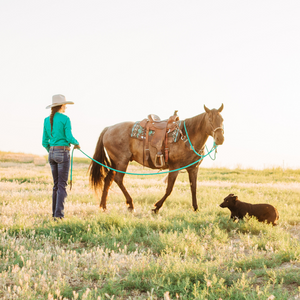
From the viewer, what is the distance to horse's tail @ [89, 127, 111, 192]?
28.5 feet

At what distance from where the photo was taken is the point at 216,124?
Result: 23.5 ft

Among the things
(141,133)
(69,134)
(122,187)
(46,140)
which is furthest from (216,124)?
(46,140)

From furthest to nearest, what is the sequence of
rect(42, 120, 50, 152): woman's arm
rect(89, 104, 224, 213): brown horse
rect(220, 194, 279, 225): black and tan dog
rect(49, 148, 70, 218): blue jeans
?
1. rect(89, 104, 224, 213): brown horse
2. rect(42, 120, 50, 152): woman's arm
3. rect(220, 194, 279, 225): black and tan dog
4. rect(49, 148, 70, 218): blue jeans

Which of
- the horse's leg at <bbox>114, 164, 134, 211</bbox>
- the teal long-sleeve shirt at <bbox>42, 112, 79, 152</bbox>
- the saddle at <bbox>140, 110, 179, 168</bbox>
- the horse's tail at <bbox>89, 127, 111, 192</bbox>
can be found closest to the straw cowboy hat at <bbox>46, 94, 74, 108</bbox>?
the teal long-sleeve shirt at <bbox>42, 112, 79, 152</bbox>

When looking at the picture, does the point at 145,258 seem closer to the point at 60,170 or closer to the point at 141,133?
the point at 60,170

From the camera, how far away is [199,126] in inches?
304

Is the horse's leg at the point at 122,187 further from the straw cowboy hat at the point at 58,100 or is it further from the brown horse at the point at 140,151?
the straw cowboy hat at the point at 58,100

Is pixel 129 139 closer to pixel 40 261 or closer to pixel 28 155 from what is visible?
pixel 40 261

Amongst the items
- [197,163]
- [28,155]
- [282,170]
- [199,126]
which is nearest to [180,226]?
[197,163]

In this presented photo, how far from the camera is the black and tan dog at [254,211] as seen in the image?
6.82m

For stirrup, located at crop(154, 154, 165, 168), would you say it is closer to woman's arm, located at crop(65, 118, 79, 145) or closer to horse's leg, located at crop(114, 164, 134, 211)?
horse's leg, located at crop(114, 164, 134, 211)

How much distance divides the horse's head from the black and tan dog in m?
1.49

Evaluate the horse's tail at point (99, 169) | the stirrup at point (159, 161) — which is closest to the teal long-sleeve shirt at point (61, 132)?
the horse's tail at point (99, 169)

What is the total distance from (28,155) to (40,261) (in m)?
31.6
